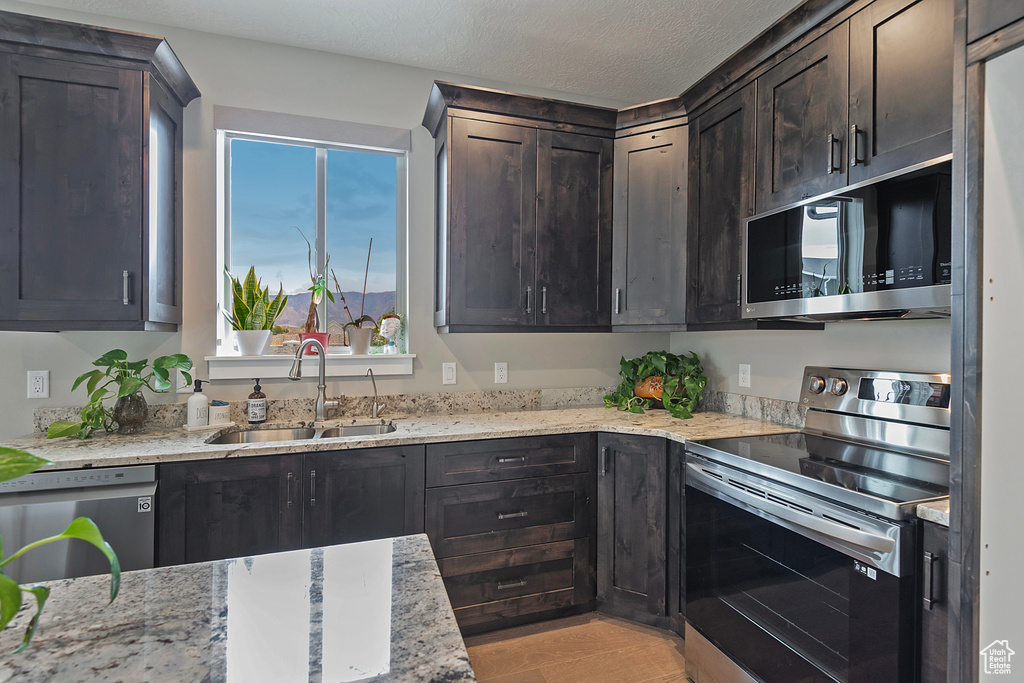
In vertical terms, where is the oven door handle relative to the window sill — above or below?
below

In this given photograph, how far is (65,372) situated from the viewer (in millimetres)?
2266

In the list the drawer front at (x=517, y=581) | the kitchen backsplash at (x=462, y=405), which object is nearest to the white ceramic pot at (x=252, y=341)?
the kitchen backsplash at (x=462, y=405)

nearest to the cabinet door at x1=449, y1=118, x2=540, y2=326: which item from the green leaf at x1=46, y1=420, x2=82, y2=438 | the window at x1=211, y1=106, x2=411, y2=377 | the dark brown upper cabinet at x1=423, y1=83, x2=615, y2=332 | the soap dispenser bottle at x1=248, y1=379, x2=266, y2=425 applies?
the dark brown upper cabinet at x1=423, y1=83, x2=615, y2=332

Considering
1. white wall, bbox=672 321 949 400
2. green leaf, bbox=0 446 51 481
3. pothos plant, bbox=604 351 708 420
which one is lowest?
pothos plant, bbox=604 351 708 420

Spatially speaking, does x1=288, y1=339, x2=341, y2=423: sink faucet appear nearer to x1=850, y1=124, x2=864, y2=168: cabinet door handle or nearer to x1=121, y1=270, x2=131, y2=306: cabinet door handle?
x1=121, y1=270, x2=131, y2=306: cabinet door handle

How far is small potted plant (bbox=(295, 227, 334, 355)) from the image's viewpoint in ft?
8.58

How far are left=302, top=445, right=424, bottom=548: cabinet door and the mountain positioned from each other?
94 cm

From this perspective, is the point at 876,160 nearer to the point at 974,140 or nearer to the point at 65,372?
the point at 974,140

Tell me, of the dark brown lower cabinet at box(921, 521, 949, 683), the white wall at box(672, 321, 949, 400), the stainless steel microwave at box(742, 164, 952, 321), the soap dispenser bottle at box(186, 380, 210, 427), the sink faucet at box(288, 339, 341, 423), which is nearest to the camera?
the dark brown lower cabinet at box(921, 521, 949, 683)

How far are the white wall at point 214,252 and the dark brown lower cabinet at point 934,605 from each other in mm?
1932

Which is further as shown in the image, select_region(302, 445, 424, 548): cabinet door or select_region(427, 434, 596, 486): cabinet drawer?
select_region(427, 434, 596, 486): cabinet drawer

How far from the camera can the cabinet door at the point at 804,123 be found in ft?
5.81

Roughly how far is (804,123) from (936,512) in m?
1.39

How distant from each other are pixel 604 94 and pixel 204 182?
224cm
